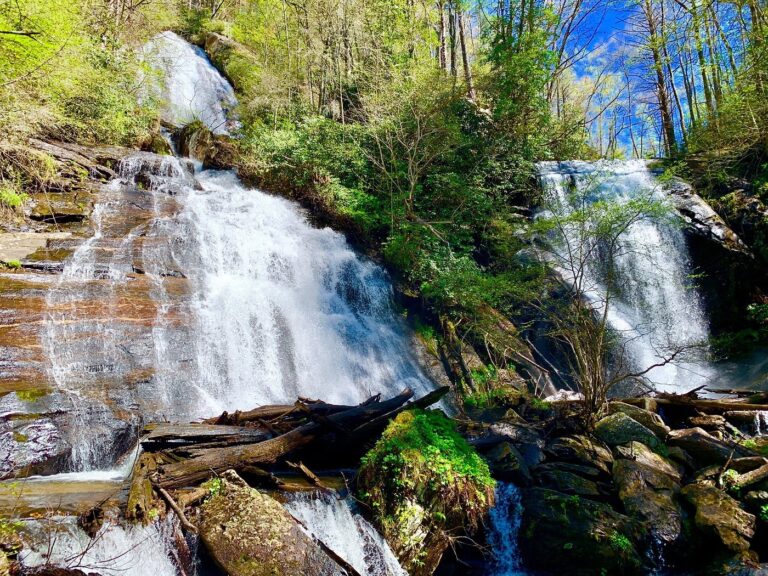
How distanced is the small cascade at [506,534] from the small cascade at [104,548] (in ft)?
11.0

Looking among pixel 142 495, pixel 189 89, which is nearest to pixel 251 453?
pixel 142 495

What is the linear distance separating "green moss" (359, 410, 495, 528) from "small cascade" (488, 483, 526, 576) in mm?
223

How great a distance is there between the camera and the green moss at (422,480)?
4.91 m

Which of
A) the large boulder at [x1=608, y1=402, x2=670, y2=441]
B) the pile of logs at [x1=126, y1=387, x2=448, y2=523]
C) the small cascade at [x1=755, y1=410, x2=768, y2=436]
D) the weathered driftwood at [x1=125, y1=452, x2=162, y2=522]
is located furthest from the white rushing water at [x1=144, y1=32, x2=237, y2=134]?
the small cascade at [x1=755, y1=410, x2=768, y2=436]

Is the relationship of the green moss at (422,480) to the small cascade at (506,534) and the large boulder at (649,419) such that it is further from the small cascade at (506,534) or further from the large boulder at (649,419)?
the large boulder at (649,419)

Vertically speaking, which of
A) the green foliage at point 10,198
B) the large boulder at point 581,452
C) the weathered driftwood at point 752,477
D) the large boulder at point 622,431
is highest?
the green foliage at point 10,198

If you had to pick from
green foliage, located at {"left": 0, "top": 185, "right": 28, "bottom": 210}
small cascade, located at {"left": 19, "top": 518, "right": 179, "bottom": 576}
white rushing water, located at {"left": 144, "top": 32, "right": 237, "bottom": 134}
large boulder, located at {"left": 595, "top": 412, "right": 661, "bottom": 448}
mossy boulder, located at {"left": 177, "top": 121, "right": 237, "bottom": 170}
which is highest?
white rushing water, located at {"left": 144, "top": 32, "right": 237, "bottom": 134}

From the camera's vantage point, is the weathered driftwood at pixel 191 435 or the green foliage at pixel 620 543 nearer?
the green foliage at pixel 620 543

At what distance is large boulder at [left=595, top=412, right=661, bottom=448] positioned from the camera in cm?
651

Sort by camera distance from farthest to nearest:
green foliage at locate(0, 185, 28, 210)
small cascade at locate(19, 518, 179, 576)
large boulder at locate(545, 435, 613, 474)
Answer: green foliage at locate(0, 185, 28, 210) → large boulder at locate(545, 435, 613, 474) → small cascade at locate(19, 518, 179, 576)

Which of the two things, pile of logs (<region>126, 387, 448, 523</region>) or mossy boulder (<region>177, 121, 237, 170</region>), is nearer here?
pile of logs (<region>126, 387, 448, 523</region>)

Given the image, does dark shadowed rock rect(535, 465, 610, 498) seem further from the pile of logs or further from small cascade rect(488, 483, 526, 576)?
the pile of logs

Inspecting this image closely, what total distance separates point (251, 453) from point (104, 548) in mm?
1684

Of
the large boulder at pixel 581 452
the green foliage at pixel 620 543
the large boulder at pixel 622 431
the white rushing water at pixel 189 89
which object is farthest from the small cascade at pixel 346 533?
the white rushing water at pixel 189 89
